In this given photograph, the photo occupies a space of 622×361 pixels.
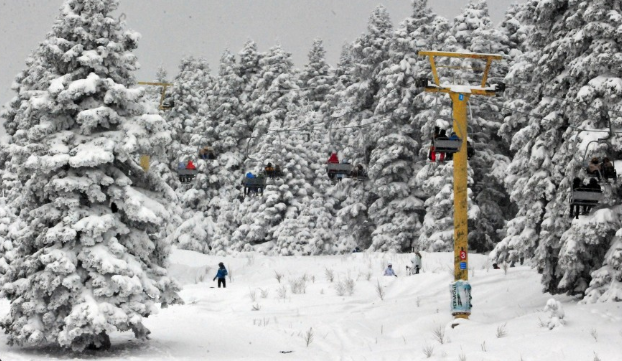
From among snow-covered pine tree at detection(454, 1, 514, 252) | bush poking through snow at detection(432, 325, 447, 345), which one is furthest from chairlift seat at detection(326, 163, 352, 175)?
bush poking through snow at detection(432, 325, 447, 345)

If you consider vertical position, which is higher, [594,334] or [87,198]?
[87,198]

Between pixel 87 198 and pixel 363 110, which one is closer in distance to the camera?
pixel 87 198

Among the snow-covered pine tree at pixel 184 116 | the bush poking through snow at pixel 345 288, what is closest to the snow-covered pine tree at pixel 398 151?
the snow-covered pine tree at pixel 184 116

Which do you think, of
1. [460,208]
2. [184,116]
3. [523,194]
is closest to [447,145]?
[460,208]

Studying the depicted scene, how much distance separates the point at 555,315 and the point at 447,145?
4.83 m

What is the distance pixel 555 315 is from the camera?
61.3 feet

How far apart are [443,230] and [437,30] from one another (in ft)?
37.4

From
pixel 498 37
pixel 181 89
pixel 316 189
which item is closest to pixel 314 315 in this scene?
pixel 498 37

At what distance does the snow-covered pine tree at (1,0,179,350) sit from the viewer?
16625 mm

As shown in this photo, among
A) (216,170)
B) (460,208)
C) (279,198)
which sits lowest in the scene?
(460,208)

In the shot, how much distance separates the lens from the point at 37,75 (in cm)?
3020

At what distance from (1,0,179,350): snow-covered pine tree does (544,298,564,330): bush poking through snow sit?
25.4ft

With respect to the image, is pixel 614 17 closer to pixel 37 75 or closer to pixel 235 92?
pixel 37 75

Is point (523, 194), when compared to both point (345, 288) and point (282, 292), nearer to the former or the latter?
point (345, 288)
